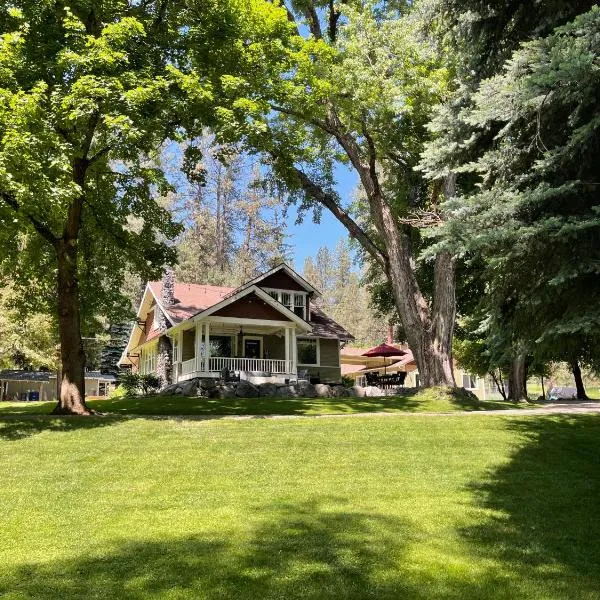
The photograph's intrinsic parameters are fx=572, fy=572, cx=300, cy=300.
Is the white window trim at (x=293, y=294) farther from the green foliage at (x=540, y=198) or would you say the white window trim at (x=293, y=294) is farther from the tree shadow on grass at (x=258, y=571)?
the tree shadow on grass at (x=258, y=571)

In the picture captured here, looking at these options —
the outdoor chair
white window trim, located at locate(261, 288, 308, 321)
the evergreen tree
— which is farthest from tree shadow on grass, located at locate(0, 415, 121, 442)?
the evergreen tree

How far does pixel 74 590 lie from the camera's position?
4.12m

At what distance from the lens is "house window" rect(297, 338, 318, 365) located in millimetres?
28969

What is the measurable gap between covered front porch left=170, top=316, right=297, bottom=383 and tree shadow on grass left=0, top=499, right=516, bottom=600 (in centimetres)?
1802

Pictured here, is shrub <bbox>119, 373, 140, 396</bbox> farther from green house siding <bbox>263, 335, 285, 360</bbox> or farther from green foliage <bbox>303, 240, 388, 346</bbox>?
green foliage <bbox>303, 240, 388, 346</bbox>

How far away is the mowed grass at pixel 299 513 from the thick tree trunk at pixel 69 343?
254 centimetres

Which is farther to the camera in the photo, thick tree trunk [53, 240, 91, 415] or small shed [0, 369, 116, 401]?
small shed [0, 369, 116, 401]

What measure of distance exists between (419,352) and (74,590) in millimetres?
14206

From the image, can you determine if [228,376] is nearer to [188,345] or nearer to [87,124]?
[188,345]

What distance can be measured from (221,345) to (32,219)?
49.9 feet

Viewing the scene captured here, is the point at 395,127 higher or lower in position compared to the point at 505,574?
higher

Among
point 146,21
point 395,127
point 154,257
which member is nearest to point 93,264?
point 154,257

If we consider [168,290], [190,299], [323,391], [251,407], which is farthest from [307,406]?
[190,299]

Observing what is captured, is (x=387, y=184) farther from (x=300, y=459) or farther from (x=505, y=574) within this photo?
(x=505, y=574)
